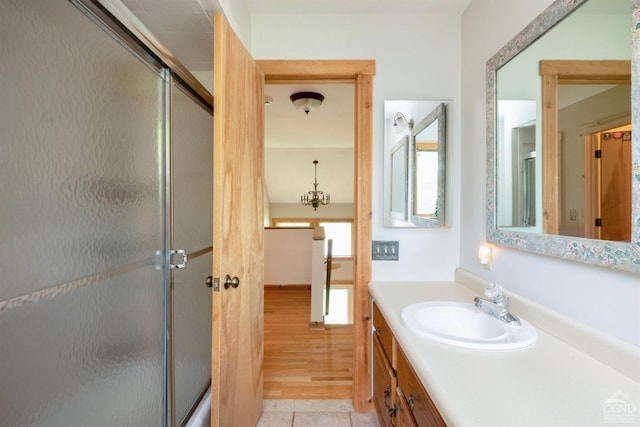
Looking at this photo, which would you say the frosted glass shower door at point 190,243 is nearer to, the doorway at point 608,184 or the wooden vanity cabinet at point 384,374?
the wooden vanity cabinet at point 384,374

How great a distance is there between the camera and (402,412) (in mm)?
1062

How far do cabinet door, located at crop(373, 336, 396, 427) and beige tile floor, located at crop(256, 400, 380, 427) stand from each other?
0.94 ft

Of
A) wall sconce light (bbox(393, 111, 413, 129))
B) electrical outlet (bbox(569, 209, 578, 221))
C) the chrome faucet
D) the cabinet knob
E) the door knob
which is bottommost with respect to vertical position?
the cabinet knob

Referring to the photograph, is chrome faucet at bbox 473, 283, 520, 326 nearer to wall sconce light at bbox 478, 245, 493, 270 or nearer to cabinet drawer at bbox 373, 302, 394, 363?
wall sconce light at bbox 478, 245, 493, 270

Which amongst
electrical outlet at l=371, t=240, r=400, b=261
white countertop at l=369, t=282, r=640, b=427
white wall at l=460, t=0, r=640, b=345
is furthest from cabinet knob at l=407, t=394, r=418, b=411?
electrical outlet at l=371, t=240, r=400, b=261

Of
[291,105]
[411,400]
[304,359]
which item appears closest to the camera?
[411,400]

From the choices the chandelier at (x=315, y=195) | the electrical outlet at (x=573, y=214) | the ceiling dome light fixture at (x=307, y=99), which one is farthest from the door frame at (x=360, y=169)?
the chandelier at (x=315, y=195)

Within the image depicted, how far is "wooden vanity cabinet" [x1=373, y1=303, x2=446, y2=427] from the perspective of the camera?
84 centimetres

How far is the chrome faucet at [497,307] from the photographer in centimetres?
103

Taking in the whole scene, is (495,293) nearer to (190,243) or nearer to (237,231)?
(237,231)

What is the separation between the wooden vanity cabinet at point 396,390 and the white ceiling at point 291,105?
5.52ft

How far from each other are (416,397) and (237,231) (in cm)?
96

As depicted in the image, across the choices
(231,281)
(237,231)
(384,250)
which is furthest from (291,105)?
(231,281)

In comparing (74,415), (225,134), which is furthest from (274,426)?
(225,134)
